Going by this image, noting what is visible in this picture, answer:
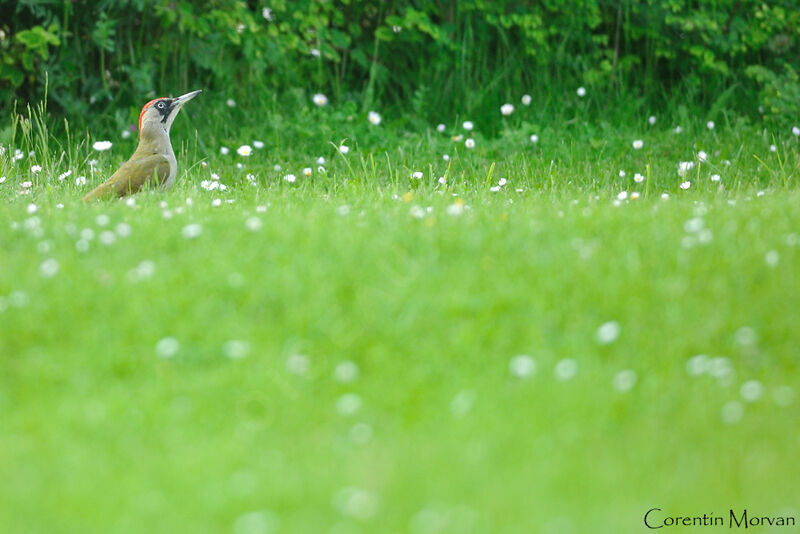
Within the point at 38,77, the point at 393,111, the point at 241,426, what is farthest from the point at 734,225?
the point at 38,77

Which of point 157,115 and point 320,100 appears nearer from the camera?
point 157,115

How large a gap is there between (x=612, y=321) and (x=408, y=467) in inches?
52.6

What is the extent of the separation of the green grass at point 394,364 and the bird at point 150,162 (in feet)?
2.54

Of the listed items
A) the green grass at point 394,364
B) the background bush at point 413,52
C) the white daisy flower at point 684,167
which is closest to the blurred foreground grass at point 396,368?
the green grass at point 394,364

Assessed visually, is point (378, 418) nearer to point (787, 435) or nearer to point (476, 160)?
point (787, 435)

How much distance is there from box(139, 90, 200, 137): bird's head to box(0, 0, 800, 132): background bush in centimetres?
145

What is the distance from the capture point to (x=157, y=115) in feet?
22.8

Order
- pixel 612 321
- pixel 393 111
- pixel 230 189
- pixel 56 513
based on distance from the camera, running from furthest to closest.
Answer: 1. pixel 393 111
2. pixel 230 189
3. pixel 612 321
4. pixel 56 513

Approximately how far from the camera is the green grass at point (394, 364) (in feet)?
10.5

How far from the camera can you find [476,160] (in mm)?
8156

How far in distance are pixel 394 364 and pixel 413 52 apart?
6800 millimetres

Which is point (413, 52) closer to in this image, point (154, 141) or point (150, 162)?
point (154, 141)

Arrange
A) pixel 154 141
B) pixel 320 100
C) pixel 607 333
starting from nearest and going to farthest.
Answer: pixel 607 333 → pixel 154 141 → pixel 320 100

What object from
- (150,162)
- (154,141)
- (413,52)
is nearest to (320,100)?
(413,52)
